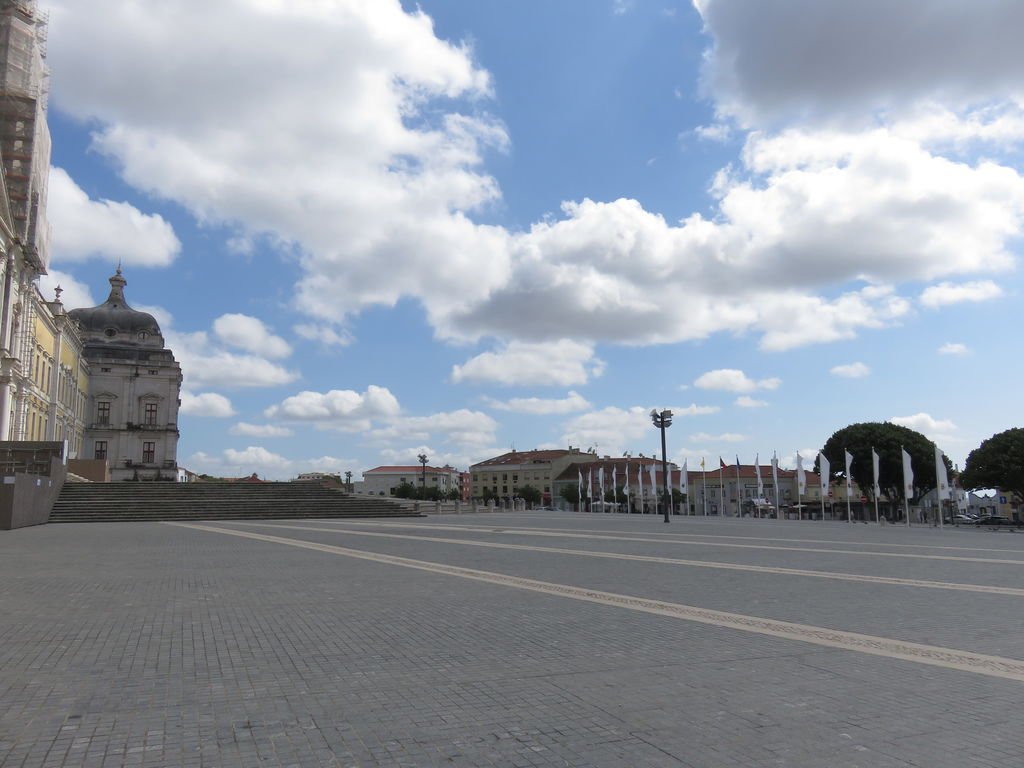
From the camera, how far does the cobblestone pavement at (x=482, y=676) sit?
160 inches

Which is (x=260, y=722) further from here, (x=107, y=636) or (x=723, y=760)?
(x=107, y=636)

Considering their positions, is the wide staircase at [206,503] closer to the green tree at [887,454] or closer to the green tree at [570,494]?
the green tree at [887,454]

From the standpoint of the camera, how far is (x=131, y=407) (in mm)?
81250

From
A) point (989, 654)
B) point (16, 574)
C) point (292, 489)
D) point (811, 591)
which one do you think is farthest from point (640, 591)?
point (292, 489)

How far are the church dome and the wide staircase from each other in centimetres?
4613

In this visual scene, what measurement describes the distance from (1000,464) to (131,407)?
82.5 m

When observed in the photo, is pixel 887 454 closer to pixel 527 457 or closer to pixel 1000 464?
pixel 1000 464

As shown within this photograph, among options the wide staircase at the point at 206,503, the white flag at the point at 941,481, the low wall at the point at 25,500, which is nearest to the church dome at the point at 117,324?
the wide staircase at the point at 206,503

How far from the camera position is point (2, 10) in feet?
161

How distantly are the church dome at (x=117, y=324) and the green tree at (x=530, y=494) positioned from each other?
69610 millimetres

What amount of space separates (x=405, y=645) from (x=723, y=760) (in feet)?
11.0

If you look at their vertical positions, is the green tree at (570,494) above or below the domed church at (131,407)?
Result: below

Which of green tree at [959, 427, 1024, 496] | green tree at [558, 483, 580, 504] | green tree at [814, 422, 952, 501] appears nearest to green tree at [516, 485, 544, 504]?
green tree at [558, 483, 580, 504]

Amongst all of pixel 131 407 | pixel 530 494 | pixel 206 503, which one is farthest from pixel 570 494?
pixel 206 503
